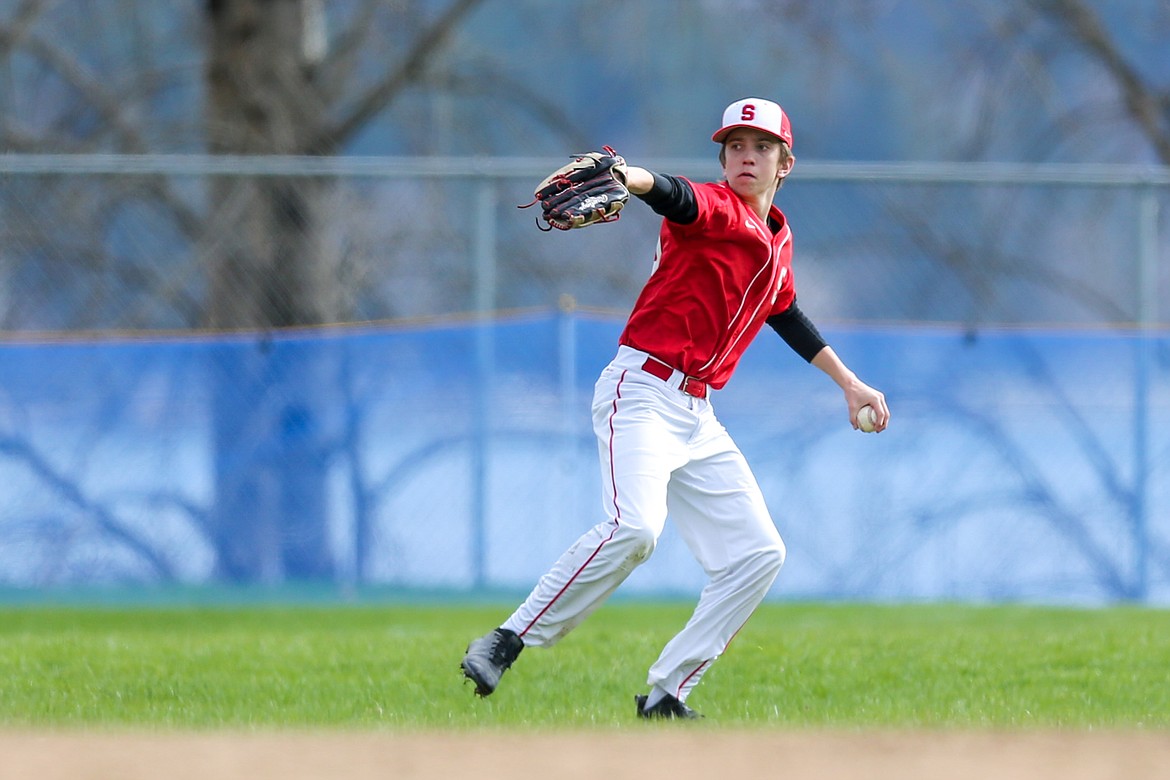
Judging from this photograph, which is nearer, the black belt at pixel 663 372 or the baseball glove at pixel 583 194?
the baseball glove at pixel 583 194

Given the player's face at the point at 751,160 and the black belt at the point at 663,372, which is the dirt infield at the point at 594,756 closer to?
the black belt at the point at 663,372

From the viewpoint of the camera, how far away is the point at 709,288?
5.67 meters

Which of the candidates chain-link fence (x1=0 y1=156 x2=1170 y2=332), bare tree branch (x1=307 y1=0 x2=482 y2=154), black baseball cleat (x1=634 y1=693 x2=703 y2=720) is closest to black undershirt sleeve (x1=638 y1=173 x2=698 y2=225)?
black baseball cleat (x1=634 y1=693 x2=703 y2=720)

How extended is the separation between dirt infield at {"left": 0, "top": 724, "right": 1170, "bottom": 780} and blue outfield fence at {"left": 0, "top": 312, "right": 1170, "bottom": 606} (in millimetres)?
5615

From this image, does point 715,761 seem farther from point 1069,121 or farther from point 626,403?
point 1069,121

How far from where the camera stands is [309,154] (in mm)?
12906

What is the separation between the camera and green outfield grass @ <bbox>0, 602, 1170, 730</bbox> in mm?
5625

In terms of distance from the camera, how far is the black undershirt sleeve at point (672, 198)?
17.3ft

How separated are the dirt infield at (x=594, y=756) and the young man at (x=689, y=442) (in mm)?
1036

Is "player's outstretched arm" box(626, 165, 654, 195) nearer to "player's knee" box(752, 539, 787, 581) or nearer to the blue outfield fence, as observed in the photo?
"player's knee" box(752, 539, 787, 581)

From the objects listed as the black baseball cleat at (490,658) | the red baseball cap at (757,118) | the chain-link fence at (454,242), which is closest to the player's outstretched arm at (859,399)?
the red baseball cap at (757,118)

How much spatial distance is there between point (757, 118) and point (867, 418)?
3.83 ft

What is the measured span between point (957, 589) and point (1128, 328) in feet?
6.75

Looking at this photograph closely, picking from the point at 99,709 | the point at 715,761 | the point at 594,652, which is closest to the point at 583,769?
the point at 715,761
